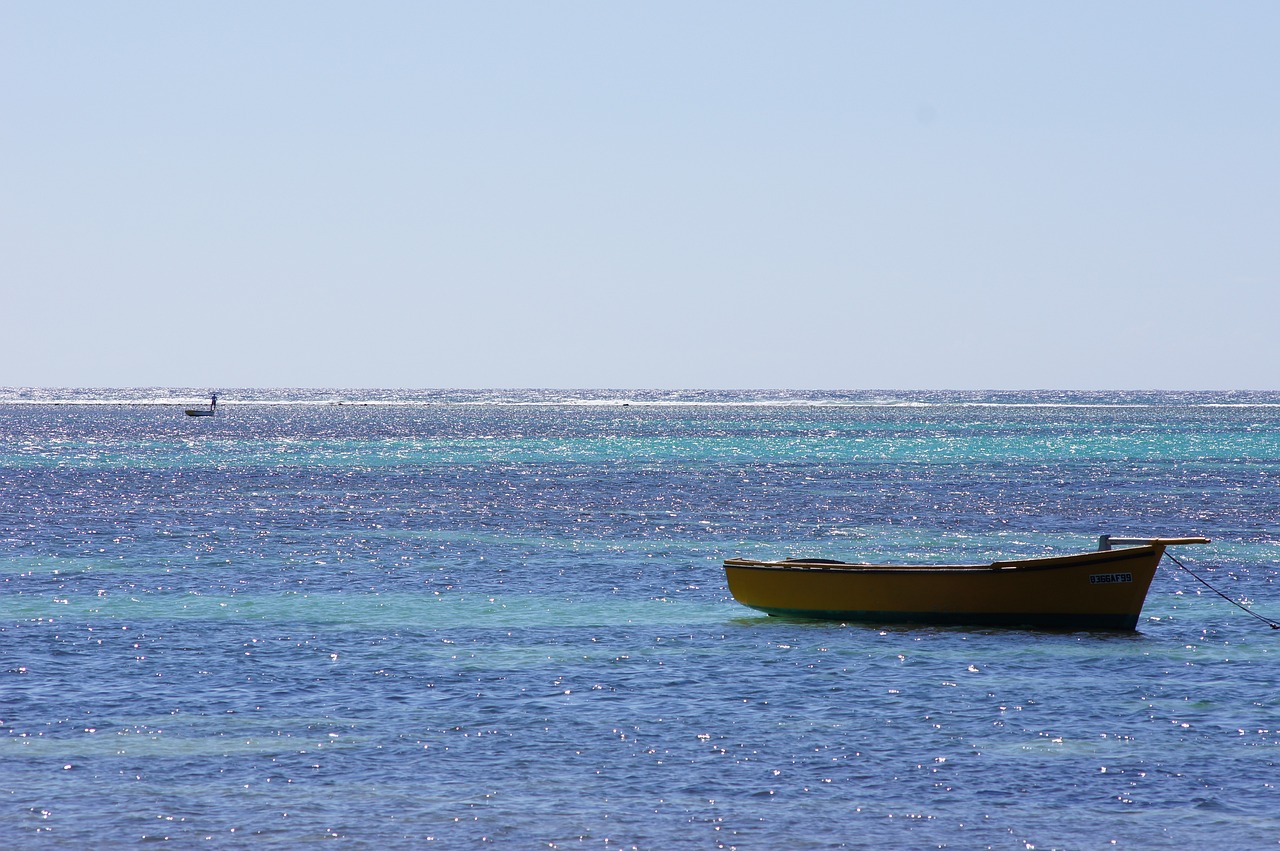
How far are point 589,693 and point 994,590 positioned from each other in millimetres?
10069

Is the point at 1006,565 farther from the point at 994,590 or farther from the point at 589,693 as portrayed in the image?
the point at 589,693

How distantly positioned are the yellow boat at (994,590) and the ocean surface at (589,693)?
1.46 feet

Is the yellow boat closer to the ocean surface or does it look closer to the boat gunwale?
the boat gunwale

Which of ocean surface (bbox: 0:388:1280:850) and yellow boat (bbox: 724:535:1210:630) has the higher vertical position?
yellow boat (bbox: 724:535:1210:630)

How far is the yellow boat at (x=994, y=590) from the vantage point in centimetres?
2633

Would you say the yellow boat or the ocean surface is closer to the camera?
the ocean surface

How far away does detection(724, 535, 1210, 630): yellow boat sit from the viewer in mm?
26328

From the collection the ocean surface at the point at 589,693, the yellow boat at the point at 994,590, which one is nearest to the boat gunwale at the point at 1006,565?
the yellow boat at the point at 994,590

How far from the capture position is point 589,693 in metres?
20.7

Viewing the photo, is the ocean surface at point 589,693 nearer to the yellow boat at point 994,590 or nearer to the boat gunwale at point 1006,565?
the yellow boat at point 994,590

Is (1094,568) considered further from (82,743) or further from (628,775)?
(82,743)

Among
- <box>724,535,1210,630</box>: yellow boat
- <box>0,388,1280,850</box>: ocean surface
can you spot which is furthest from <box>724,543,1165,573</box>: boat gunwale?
<box>0,388,1280,850</box>: ocean surface

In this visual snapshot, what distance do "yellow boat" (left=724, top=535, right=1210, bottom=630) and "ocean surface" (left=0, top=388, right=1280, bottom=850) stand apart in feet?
1.46

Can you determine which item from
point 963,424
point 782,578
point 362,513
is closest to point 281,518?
point 362,513
